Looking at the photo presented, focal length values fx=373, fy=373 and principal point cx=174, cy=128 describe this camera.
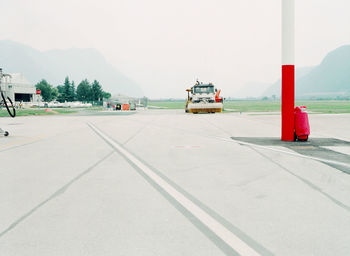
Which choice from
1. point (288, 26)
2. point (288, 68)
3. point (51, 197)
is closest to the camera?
point (51, 197)

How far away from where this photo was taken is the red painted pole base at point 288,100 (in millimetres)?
12820

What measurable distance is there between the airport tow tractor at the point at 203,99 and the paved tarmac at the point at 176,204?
86.6 ft

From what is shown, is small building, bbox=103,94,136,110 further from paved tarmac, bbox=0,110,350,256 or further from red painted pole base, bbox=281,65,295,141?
paved tarmac, bbox=0,110,350,256

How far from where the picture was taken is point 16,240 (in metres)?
3.91

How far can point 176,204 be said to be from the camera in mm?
5277

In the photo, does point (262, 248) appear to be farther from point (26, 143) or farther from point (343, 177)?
point (26, 143)

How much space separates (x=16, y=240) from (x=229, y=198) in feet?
9.82

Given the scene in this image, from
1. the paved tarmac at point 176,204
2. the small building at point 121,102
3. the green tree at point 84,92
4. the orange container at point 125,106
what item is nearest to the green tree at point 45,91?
the green tree at point 84,92

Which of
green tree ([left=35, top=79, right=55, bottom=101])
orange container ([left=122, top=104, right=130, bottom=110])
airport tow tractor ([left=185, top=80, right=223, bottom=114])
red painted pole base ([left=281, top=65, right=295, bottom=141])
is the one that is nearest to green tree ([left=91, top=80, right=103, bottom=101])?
green tree ([left=35, top=79, right=55, bottom=101])

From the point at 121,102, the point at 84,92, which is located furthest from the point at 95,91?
the point at 121,102

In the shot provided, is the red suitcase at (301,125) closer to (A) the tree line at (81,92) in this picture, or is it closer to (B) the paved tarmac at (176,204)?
(B) the paved tarmac at (176,204)

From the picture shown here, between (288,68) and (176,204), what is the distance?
9.01 meters

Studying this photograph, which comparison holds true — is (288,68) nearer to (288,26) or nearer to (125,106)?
(288,26)

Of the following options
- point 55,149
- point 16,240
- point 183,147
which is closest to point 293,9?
point 183,147
